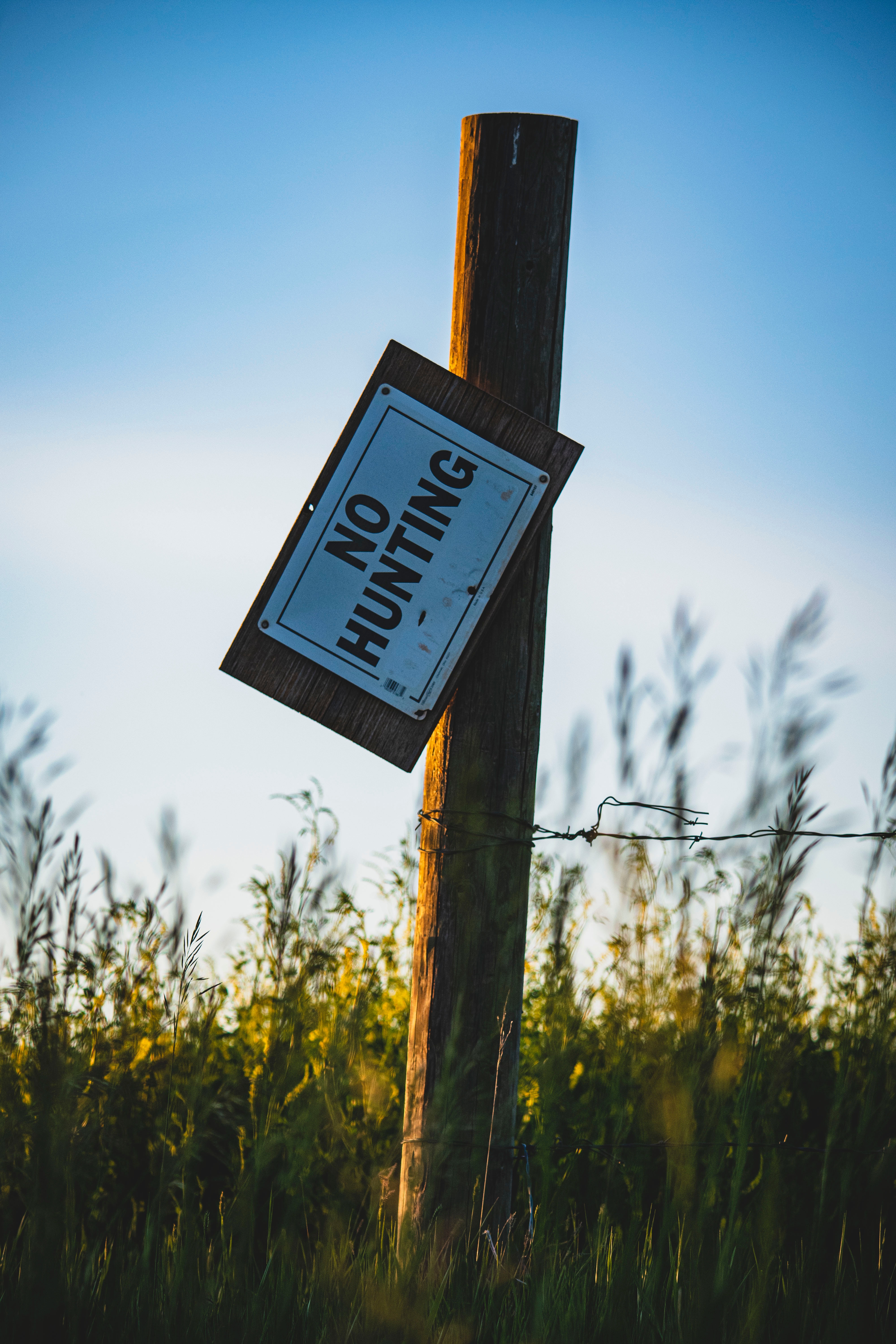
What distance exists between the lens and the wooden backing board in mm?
2264

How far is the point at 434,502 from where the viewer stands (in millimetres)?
2285

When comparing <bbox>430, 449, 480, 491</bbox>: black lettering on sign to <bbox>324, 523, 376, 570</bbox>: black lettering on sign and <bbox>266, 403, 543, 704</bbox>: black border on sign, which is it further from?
<bbox>324, 523, 376, 570</bbox>: black lettering on sign

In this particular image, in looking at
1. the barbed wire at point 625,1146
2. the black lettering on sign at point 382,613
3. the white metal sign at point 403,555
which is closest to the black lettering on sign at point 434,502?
the white metal sign at point 403,555

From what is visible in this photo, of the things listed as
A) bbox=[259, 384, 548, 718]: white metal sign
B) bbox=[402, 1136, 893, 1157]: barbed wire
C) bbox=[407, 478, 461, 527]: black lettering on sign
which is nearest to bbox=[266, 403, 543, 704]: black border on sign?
bbox=[259, 384, 548, 718]: white metal sign

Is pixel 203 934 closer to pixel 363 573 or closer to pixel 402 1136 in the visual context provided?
pixel 402 1136

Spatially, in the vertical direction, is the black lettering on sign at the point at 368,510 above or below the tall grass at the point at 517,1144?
above

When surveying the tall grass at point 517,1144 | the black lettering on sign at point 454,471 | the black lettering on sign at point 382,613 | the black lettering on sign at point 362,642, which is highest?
the black lettering on sign at point 454,471

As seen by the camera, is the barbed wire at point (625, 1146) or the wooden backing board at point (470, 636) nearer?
the barbed wire at point (625, 1146)

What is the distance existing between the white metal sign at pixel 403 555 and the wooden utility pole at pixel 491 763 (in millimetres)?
117

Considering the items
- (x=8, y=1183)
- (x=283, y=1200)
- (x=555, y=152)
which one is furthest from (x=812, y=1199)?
(x=555, y=152)

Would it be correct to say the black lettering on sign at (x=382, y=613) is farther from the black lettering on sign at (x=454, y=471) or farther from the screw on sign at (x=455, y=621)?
the black lettering on sign at (x=454, y=471)

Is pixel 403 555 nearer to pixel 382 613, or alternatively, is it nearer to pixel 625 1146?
pixel 382 613

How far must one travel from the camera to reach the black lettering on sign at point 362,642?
2262 mm

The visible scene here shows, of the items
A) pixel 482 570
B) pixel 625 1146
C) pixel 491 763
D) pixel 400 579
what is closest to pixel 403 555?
pixel 400 579
